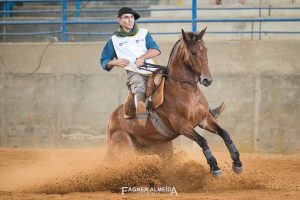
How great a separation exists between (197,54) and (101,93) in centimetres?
507

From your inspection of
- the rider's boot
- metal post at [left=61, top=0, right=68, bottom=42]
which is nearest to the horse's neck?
the rider's boot

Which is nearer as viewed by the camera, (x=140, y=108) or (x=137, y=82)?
(x=140, y=108)

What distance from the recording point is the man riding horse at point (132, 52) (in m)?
9.06

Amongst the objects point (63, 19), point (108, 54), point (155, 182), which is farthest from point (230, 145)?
point (63, 19)

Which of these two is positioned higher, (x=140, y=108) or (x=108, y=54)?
(x=108, y=54)

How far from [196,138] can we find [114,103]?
4.90m

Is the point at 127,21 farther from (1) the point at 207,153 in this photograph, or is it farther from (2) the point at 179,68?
(1) the point at 207,153

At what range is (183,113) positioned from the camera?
28.8 ft

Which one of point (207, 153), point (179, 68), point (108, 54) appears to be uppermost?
point (108, 54)

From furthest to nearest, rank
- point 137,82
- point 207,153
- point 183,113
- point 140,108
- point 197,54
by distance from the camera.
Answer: point 137,82
point 140,108
point 183,113
point 197,54
point 207,153

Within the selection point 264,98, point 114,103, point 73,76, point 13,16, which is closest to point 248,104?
point 264,98

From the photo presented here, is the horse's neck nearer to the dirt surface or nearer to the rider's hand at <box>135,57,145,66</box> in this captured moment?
the rider's hand at <box>135,57,145,66</box>

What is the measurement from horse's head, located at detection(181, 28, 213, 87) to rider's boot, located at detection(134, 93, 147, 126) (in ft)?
2.65

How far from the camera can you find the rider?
29.8 feet
